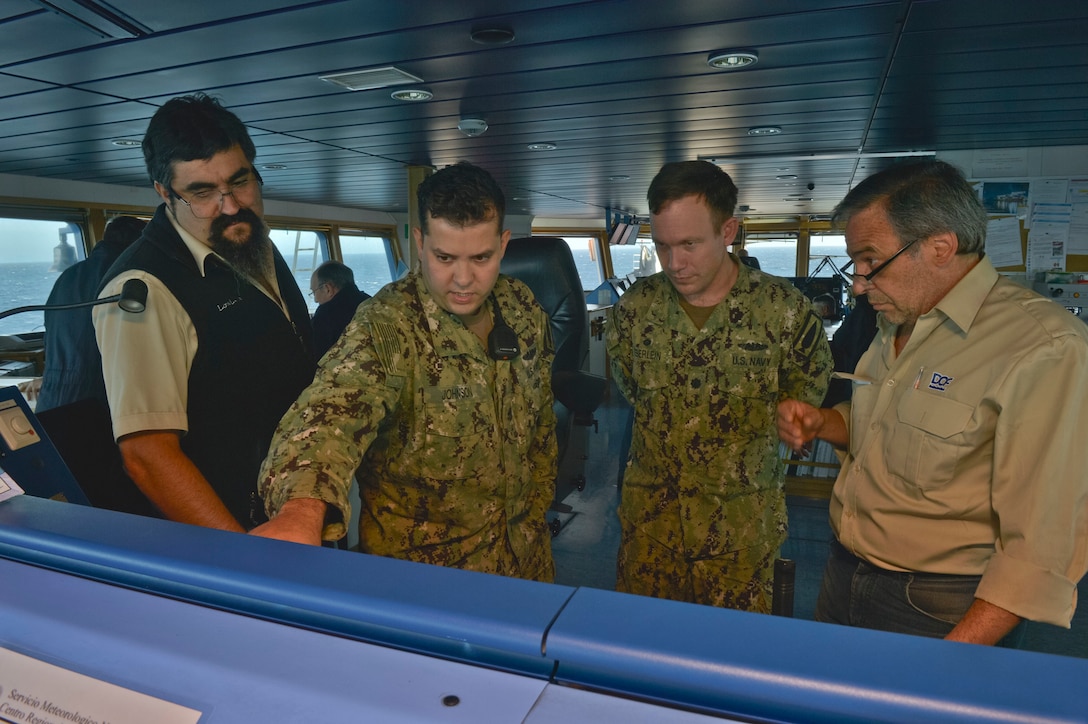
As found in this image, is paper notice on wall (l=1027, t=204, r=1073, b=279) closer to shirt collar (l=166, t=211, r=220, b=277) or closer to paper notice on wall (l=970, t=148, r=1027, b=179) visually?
paper notice on wall (l=970, t=148, r=1027, b=179)

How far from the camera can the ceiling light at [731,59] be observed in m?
2.41

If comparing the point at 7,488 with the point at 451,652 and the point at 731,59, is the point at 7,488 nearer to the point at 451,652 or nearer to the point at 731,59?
the point at 451,652

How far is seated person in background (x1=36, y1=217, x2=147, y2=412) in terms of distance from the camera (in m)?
1.82

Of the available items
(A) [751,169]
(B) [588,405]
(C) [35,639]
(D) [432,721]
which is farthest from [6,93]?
(A) [751,169]

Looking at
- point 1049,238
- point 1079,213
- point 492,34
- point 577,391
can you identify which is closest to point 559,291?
point 577,391

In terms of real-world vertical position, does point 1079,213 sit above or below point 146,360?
above

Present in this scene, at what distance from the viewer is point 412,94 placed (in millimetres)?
2990

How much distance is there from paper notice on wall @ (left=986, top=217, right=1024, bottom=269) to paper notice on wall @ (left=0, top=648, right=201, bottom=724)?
17.1 ft

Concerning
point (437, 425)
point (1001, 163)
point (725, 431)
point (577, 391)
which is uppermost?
point (1001, 163)

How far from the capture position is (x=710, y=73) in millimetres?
2703

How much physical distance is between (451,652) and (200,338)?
1137 millimetres

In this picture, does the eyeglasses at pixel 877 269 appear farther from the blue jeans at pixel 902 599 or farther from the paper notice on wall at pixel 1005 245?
the paper notice on wall at pixel 1005 245

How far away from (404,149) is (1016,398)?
4169 mm

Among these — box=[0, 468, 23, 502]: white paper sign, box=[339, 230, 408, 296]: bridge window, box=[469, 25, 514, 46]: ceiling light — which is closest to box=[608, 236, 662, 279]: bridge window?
box=[339, 230, 408, 296]: bridge window
